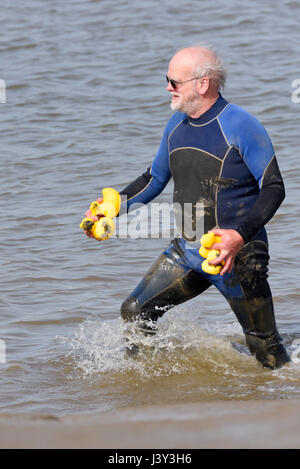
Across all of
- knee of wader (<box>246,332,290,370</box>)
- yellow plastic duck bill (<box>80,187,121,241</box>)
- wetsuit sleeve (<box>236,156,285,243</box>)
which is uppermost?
yellow plastic duck bill (<box>80,187,121,241</box>)

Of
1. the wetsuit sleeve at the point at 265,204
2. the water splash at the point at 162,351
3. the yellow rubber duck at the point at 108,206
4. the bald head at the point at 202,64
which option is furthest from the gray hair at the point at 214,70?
the water splash at the point at 162,351

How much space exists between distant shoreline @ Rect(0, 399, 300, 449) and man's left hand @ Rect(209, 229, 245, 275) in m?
0.73

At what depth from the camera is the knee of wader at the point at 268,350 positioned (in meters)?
4.49

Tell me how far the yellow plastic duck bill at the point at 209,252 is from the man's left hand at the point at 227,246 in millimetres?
16

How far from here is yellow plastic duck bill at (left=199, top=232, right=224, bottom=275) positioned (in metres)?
4.00

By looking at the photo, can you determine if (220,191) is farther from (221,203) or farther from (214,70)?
(214,70)

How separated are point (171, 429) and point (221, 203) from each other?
145 centimetres

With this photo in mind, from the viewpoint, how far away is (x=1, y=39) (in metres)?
15.2

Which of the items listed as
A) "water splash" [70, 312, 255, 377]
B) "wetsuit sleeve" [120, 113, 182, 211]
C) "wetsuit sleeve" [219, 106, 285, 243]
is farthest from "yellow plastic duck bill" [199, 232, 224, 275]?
"water splash" [70, 312, 255, 377]

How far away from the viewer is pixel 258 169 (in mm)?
4129

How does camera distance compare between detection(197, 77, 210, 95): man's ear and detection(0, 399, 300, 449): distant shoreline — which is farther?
detection(197, 77, 210, 95): man's ear

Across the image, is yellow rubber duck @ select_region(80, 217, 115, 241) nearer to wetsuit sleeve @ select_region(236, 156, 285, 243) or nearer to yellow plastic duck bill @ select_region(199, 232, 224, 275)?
yellow plastic duck bill @ select_region(199, 232, 224, 275)

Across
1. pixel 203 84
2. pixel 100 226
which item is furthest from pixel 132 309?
pixel 203 84

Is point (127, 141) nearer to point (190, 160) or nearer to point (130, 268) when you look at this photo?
point (130, 268)
